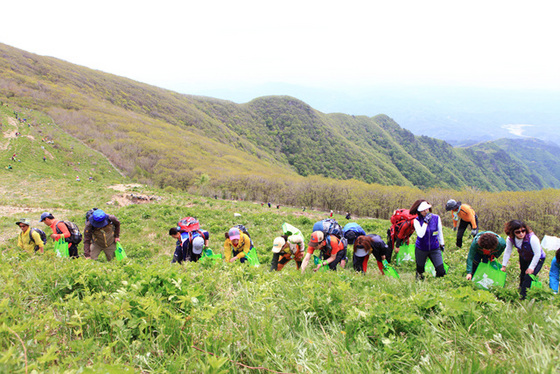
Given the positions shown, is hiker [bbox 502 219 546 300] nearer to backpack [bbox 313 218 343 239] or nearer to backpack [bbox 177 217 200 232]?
backpack [bbox 313 218 343 239]

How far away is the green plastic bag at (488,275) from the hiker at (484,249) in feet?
0.29

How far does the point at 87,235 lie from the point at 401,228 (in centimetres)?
980

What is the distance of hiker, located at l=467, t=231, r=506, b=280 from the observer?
5.84m

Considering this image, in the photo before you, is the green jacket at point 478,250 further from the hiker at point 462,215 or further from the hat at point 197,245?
the hat at point 197,245

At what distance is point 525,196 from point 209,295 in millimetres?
42057

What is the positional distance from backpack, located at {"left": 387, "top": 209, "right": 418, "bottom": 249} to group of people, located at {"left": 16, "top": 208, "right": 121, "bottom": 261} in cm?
896

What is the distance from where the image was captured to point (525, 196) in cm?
3184

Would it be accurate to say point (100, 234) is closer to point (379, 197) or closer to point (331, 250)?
point (331, 250)

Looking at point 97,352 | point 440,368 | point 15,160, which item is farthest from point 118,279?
point 15,160

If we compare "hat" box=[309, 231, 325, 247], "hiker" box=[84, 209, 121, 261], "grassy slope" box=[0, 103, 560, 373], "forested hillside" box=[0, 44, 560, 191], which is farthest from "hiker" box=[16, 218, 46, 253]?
"forested hillside" box=[0, 44, 560, 191]

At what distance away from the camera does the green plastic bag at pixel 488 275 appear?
19.3ft

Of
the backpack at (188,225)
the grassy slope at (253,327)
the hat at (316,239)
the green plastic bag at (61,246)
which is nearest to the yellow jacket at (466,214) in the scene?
the grassy slope at (253,327)

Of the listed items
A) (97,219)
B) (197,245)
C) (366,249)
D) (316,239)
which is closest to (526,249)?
(366,249)

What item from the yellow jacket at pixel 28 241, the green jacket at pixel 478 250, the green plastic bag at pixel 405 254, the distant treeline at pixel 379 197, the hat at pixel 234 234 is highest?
the green jacket at pixel 478 250
